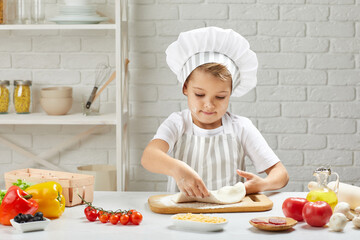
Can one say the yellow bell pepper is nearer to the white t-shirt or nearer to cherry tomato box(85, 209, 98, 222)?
cherry tomato box(85, 209, 98, 222)

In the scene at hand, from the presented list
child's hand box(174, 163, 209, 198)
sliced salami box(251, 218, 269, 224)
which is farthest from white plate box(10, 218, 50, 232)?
sliced salami box(251, 218, 269, 224)

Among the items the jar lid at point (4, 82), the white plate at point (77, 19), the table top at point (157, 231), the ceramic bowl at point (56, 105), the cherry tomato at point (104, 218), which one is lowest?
the table top at point (157, 231)

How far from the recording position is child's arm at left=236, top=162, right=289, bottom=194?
197cm

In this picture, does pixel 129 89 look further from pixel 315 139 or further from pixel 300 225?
pixel 300 225

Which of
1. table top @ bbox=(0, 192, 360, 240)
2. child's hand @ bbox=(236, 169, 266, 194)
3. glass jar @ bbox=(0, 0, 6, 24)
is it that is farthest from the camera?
glass jar @ bbox=(0, 0, 6, 24)

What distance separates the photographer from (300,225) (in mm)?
1621

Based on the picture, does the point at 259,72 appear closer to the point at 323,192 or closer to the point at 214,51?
the point at 214,51

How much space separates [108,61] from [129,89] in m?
0.22

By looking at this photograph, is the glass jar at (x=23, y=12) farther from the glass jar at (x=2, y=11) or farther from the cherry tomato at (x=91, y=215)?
the cherry tomato at (x=91, y=215)

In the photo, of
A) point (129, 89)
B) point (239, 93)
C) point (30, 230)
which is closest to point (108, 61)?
point (129, 89)

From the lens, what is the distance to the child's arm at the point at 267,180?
1.97m

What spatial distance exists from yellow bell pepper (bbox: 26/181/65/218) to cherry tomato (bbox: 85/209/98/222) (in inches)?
4.2

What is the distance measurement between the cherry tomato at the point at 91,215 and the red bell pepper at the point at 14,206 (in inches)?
6.2

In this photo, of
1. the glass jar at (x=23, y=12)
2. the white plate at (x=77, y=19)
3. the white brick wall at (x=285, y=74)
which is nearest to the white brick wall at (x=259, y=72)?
the white brick wall at (x=285, y=74)
